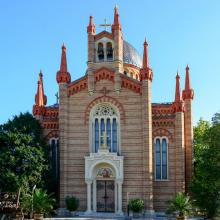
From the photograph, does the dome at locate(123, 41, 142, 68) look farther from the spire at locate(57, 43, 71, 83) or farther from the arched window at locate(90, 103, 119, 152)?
the arched window at locate(90, 103, 119, 152)

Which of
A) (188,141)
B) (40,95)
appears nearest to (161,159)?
(188,141)

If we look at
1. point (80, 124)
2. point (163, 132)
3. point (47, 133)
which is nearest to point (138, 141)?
point (163, 132)

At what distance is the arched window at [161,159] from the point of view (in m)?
40.7

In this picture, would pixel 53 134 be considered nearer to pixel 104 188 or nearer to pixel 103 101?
pixel 103 101

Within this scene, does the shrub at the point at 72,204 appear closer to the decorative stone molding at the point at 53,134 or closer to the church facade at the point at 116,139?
the church facade at the point at 116,139

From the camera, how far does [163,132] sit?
41000 millimetres

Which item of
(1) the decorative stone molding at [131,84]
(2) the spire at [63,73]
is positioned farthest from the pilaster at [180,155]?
(2) the spire at [63,73]

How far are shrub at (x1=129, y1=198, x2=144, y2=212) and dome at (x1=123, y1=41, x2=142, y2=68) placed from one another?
1605 centimetres

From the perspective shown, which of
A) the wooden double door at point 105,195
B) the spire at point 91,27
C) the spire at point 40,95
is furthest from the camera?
the spire at point 40,95

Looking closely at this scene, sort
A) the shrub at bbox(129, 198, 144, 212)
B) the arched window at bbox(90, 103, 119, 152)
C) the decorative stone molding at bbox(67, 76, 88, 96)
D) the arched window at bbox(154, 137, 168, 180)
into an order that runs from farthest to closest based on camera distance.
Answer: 1. the decorative stone molding at bbox(67, 76, 88, 96)
2. the arched window at bbox(154, 137, 168, 180)
3. the arched window at bbox(90, 103, 119, 152)
4. the shrub at bbox(129, 198, 144, 212)

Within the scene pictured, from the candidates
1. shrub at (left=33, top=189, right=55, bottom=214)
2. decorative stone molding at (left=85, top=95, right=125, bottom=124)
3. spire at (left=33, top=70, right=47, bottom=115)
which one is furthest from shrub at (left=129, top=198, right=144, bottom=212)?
spire at (left=33, top=70, right=47, bottom=115)

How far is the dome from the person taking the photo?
161 feet

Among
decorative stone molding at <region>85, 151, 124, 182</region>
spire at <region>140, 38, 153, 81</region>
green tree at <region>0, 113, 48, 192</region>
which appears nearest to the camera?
green tree at <region>0, 113, 48, 192</region>

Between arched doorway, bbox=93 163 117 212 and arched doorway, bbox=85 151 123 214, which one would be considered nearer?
arched doorway, bbox=85 151 123 214
